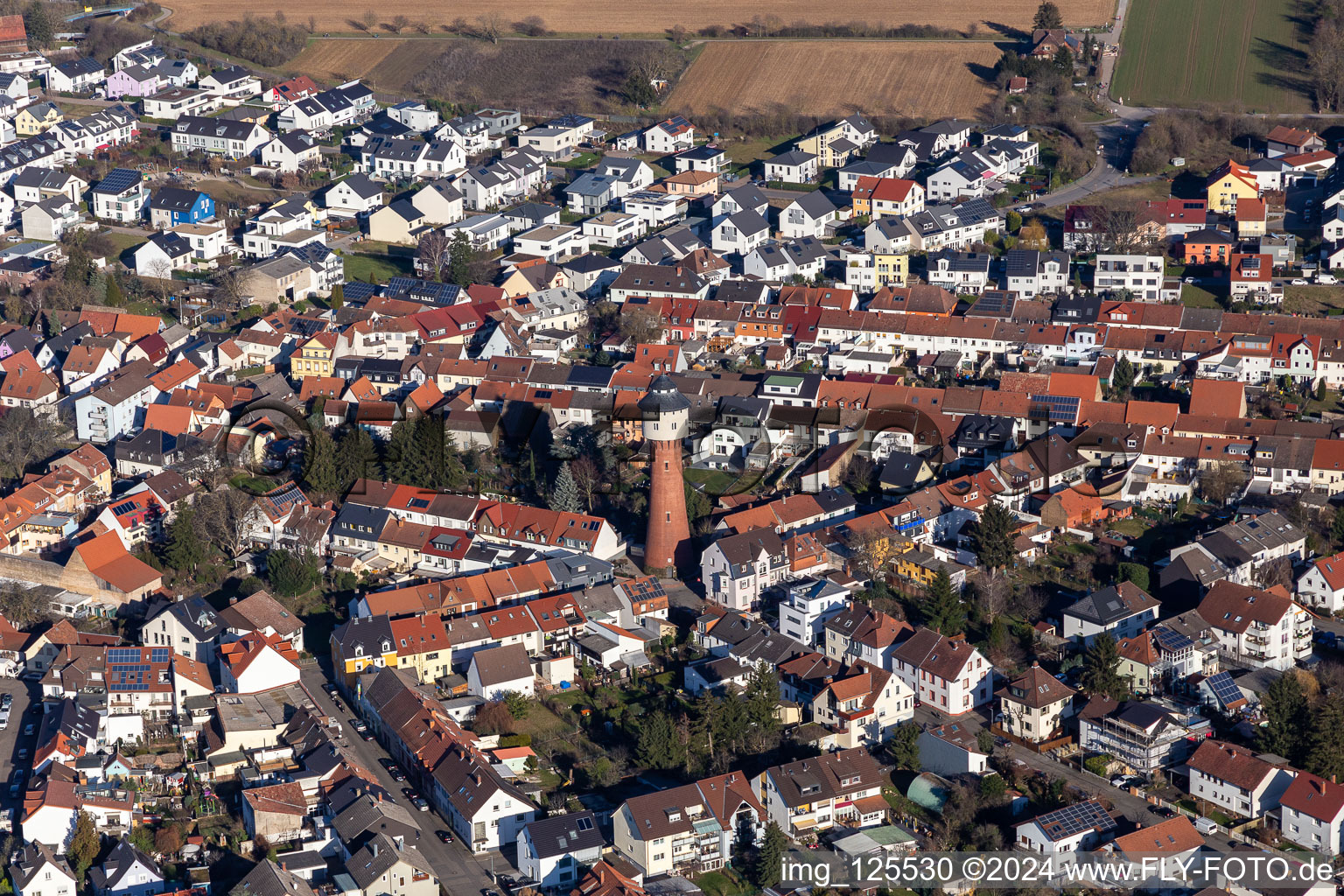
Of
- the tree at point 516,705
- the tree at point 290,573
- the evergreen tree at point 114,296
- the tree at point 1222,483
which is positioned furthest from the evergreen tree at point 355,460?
the tree at point 1222,483

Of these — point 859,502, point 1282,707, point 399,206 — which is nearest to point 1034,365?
point 859,502

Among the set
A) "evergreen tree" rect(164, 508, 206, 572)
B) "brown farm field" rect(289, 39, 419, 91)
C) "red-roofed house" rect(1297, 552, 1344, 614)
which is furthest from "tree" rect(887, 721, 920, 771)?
"brown farm field" rect(289, 39, 419, 91)

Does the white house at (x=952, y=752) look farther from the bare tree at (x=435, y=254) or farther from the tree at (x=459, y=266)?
the bare tree at (x=435, y=254)

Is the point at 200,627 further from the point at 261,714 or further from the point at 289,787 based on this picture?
the point at 289,787

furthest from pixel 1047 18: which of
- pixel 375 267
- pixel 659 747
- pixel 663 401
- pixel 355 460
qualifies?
pixel 659 747

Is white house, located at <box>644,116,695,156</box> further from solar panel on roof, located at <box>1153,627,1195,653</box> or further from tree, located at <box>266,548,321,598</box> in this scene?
solar panel on roof, located at <box>1153,627,1195,653</box>
